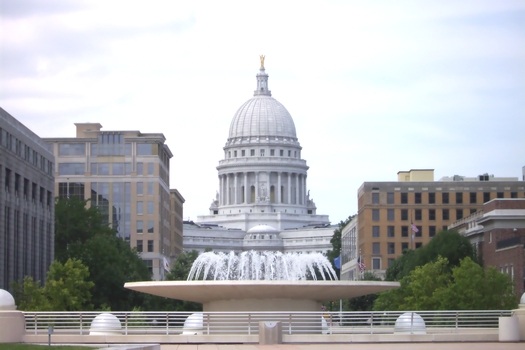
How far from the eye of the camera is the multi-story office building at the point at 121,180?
15525cm

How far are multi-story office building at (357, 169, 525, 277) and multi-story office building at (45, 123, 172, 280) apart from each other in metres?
25.2

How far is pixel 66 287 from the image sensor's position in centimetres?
8481

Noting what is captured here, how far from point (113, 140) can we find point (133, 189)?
6.65 meters

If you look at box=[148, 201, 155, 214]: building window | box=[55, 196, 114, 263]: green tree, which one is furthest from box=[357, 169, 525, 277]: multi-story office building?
box=[55, 196, 114, 263]: green tree

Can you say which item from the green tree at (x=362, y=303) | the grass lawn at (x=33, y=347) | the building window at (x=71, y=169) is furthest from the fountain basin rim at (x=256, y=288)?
the building window at (x=71, y=169)

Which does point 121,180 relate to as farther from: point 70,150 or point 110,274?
point 110,274

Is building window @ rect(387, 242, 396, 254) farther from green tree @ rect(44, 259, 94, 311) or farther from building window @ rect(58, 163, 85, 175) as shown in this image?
green tree @ rect(44, 259, 94, 311)

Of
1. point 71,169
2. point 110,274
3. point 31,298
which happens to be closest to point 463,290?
point 31,298

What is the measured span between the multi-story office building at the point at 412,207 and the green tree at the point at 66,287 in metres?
61.2

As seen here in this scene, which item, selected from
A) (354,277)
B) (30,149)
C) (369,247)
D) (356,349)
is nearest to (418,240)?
(369,247)

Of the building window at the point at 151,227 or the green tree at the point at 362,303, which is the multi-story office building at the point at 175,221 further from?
the green tree at the point at 362,303

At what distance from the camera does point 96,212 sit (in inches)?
4946

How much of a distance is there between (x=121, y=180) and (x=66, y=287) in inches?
2825

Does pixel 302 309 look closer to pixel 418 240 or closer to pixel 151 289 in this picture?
pixel 151 289
